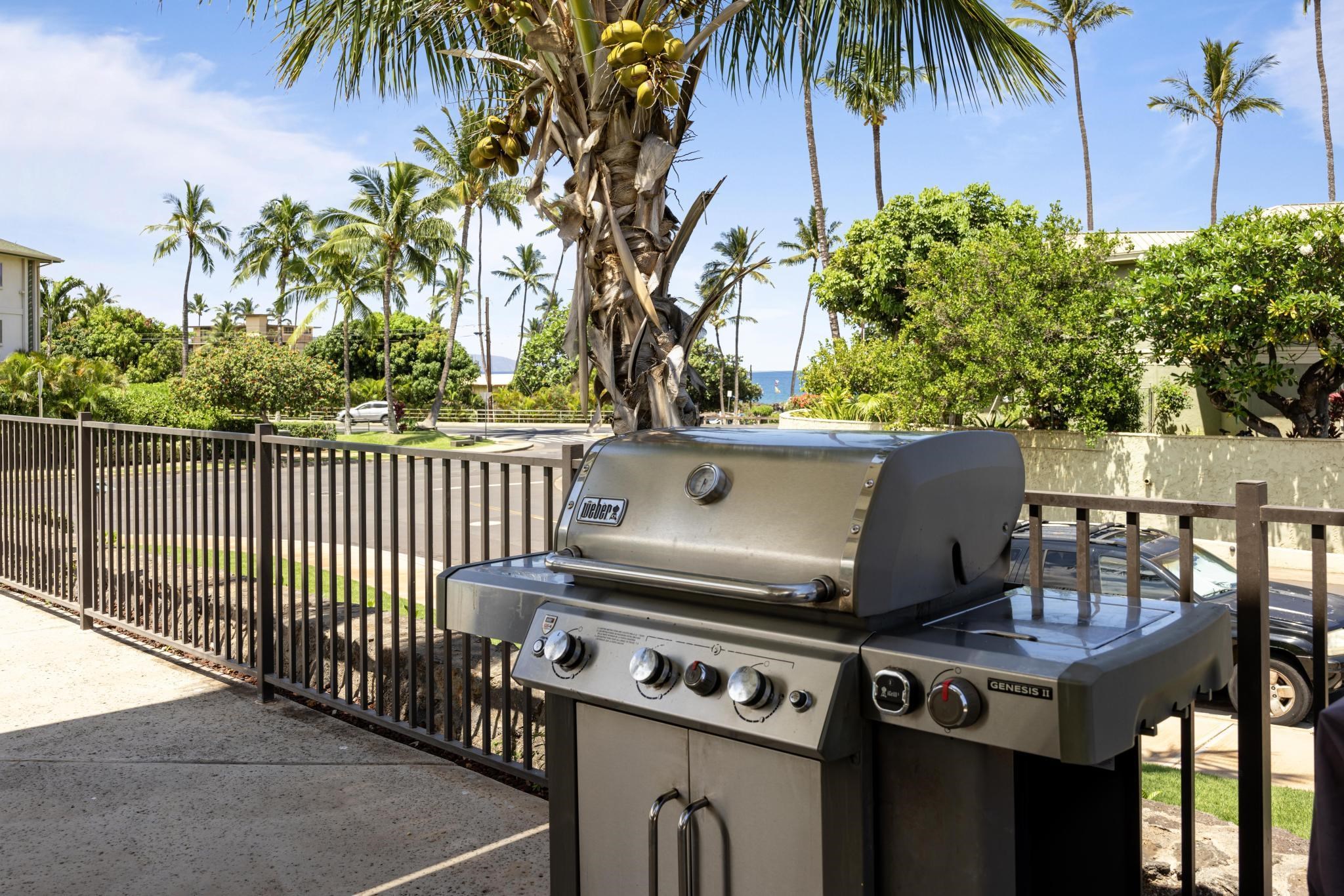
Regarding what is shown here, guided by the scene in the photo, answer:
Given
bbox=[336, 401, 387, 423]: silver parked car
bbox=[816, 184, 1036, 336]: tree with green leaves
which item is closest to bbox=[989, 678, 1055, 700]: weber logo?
bbox=[816, 184, 1036, 336]: tree with green leaves

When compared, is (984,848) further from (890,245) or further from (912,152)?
(912,152)

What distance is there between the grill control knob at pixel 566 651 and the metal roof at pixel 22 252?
154 ft

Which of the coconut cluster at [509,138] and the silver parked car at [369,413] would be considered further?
the silver parked car at [369,413]

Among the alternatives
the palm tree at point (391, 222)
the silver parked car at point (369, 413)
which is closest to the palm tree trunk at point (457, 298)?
the palm tree at point (391, 222)

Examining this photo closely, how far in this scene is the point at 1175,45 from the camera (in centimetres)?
5934

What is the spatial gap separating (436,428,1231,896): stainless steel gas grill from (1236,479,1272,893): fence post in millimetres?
295

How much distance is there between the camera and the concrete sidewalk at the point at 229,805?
2.99 metres

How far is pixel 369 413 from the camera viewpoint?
48.7 metres

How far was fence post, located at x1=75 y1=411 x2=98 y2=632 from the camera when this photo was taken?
583cm

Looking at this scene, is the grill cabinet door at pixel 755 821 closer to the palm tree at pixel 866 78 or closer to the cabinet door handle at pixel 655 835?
the cabinet door handle at pixel 655 835

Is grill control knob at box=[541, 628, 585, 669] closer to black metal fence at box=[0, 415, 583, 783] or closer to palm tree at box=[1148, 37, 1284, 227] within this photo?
black metal fence at box=[0, 415, 583, 783]

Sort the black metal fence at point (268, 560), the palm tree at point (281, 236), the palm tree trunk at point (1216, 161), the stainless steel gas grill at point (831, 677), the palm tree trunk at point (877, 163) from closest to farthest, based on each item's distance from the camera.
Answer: the stainless steel gas grill at point (831, 677)
the black metal fence at point (268, 560)
the palm tree trunk at point (877, 163)
the palm tree trunk at point (1216, 161)
the palm tree at point (281, 236)

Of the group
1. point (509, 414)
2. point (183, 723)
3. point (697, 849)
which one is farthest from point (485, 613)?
point (509, 414)

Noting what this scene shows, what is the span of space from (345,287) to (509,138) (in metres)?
39.2
